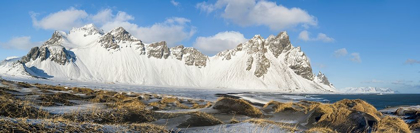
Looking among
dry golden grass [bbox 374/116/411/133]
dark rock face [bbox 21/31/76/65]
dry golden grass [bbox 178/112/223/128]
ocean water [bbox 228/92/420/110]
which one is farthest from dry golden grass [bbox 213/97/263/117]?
dark rock face [bbox 21/31/76/65]

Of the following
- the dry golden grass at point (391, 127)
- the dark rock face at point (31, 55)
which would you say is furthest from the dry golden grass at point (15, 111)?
the dark rock face at point (31, 55)

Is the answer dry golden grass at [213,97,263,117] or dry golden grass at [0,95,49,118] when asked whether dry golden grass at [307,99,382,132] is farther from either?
dry golden grass at [0,95,49,118]

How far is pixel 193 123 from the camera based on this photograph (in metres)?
9.98

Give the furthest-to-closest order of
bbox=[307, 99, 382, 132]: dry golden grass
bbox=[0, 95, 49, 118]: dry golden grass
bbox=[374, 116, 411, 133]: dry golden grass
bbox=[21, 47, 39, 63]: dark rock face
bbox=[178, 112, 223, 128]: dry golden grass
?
1. bbox=[21, 47, 39, 63]: dark rock face
2. bbox=[307, 99, 382, 132]: dry golden grass
3. bbox=[374, 116, 411, 133]: dry golden grass
4. bbox=[178, 112, 223, 128]: dry golden grass
5. bbox=[0, 95, 49, 118]: dry golden grass

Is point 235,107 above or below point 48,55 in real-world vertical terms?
below

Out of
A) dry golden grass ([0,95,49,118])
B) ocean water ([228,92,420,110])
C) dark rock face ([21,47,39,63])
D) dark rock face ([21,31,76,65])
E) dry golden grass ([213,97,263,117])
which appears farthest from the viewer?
dark rock face ([21,31,76,65])

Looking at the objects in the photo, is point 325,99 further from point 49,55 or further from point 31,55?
point 31,55

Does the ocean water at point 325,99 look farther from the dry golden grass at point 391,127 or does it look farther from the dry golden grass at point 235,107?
the dry golden grass at point 235,107

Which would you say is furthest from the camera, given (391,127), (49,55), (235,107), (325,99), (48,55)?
(49,55)

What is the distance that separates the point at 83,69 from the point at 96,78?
16328 millimetres

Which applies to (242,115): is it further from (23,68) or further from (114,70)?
(114,70)

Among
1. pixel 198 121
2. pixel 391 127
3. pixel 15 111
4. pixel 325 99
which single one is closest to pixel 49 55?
pixel 325 99

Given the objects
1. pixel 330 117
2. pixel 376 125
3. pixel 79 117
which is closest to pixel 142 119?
pixel 79 117

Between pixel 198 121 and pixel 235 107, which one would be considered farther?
pixel 235 107
